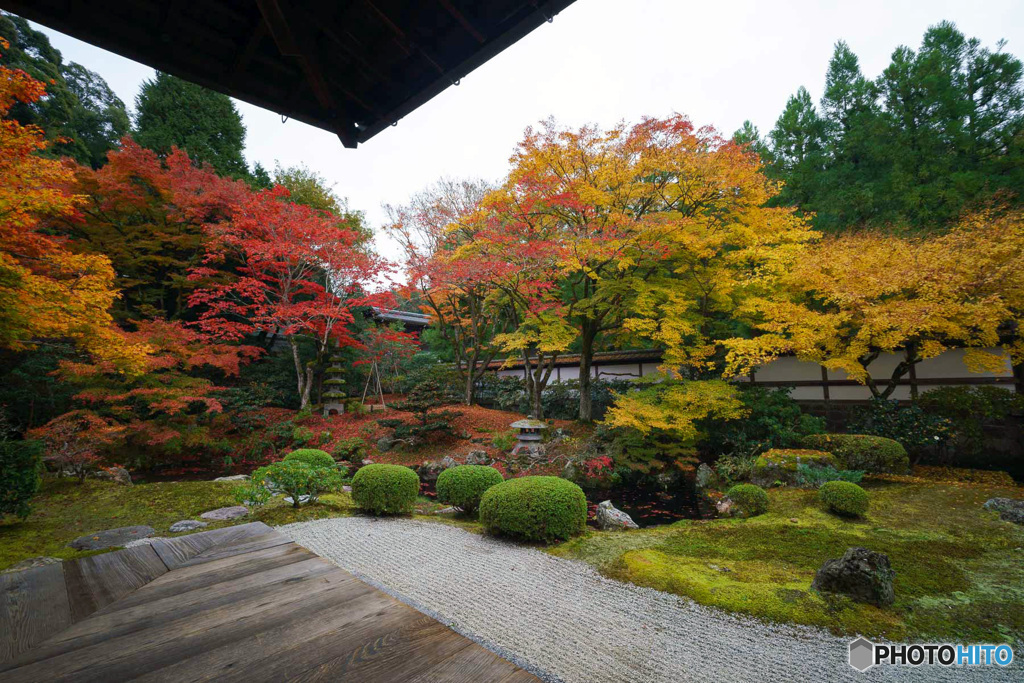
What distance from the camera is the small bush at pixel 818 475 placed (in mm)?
6195

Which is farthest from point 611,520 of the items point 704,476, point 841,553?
point 704,476

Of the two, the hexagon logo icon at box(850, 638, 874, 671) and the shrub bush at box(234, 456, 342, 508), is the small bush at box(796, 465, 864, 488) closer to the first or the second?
the hexagon logo icon at box(850, 638, 874, 671)

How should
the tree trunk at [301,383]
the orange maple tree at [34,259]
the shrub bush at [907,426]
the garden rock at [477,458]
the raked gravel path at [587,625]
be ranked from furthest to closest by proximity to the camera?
the tree trunk at [301,383] < the garden rock at [477,458] < the shrub bush at [907,426] < the orange maple tree at [34,259] < the raked gravel path at [587,625]

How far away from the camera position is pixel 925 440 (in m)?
7.06

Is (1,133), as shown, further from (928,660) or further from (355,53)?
(928,660)

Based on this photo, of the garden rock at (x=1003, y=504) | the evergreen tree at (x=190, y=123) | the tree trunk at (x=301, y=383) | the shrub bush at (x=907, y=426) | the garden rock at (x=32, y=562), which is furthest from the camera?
the evergreen tree at (x=190, y=123)

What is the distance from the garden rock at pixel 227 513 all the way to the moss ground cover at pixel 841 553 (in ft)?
13.5

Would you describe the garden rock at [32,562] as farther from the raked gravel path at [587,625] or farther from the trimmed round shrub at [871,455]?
the trimmed round shrub at [871,455]

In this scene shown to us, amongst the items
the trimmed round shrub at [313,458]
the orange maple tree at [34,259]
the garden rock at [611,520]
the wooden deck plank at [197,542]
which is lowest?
the garden rock at [611,520]

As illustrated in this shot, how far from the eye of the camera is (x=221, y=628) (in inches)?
41.0

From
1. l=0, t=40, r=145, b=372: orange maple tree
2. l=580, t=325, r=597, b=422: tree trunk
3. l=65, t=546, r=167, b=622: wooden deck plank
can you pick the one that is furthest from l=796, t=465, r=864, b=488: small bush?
l=0, t=40, r=145, b=372: orange maple tree

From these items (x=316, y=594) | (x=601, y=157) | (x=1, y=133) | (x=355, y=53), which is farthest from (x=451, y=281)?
(x=316, y=594)

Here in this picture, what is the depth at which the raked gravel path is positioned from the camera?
2523 millimetres

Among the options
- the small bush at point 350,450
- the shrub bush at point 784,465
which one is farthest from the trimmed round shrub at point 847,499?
the small bush at point 350,450
